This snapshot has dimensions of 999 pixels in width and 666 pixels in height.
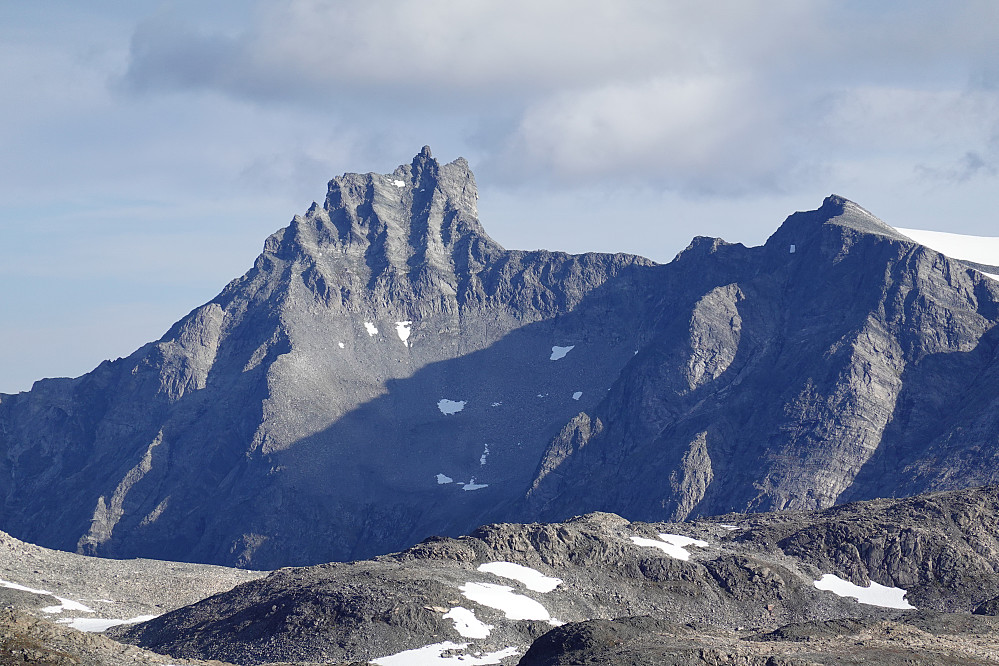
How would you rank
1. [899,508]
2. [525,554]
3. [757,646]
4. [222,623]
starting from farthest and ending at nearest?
[899,508] → [525,554] → [222,623] → [757,646]

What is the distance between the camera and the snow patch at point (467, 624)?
5305 inches

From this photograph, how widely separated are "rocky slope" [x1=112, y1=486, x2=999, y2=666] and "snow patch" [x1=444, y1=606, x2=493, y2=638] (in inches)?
9.4

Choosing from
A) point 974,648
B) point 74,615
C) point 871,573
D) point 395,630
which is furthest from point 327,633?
point 871,573

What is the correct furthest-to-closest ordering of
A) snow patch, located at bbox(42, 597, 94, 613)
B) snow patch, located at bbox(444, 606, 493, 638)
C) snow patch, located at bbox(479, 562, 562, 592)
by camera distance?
snow patch, located at bbox(42, 597, 94, 613) → snow patch, located at bbox(479, 562, 562, 592) → snow patch, located at bbox(444, 606, 493, 638)

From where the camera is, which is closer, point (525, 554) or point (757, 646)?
point (757, 646)

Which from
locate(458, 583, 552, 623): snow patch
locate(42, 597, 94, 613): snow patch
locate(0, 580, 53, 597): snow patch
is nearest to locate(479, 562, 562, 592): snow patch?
locate(458, 583, 552, 623): snow patch

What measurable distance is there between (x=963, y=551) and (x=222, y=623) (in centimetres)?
9081

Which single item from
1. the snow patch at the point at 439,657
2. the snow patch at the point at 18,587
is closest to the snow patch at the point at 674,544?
the snow patch at the point at 439,657

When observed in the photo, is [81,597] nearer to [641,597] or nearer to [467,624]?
[467,624]

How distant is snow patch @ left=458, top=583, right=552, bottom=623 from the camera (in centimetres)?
14325

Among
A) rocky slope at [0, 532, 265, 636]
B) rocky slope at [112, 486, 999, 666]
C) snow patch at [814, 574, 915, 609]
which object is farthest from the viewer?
rocky slope at [0, 532, 265, 636]

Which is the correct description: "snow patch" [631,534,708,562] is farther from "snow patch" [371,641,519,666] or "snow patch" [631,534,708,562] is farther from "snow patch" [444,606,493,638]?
"snow patch" [371,641,519,666]

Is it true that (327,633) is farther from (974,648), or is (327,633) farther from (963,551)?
(963,551)

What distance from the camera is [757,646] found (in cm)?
11869
